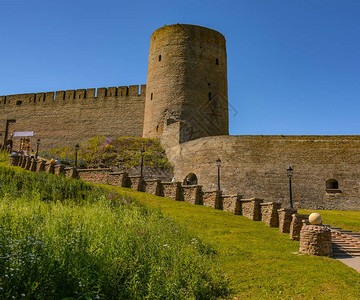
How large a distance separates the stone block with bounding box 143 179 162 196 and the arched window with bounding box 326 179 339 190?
10.0m

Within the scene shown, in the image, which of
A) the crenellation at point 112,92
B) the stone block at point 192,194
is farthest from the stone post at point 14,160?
the crenellation at point 112,92

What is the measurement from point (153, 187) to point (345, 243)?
1074cm

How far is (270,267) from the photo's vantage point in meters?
9.04

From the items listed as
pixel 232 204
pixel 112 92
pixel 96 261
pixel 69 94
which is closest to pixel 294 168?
pixel 232 204

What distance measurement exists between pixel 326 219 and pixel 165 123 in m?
16.5

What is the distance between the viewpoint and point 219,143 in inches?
958

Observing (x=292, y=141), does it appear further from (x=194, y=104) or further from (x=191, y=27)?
(x=191, y=27)

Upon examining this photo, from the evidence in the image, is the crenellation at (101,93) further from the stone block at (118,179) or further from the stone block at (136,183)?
the stone block at (136,183)

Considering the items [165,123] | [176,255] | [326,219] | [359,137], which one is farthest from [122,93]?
[176,255]

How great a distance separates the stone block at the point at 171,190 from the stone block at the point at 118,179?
94.1 inches

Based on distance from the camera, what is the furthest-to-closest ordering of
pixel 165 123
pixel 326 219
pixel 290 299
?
pixel 165 123, pixel 326 219, pixel 290 299

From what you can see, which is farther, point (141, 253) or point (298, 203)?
point (298, 203)

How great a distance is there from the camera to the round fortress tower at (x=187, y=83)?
99.1 ft

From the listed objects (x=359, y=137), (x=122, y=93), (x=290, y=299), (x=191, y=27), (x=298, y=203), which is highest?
(x=191, y=27)
